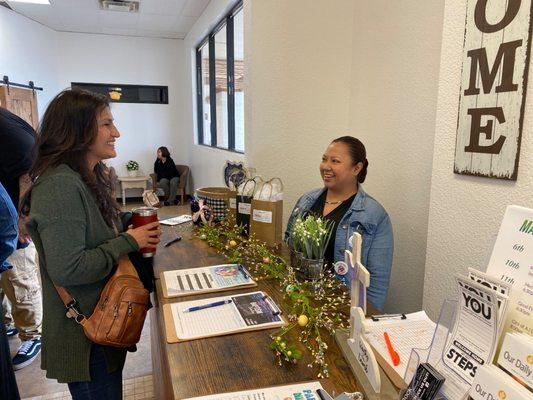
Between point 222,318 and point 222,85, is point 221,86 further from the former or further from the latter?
point 222,318

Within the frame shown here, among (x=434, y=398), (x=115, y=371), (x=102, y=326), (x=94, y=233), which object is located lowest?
(x=115, y=371)

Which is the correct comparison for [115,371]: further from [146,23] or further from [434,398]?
[146,23]

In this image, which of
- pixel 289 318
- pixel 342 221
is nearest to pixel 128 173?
pixel 342 221

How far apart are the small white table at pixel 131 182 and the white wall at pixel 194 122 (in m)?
0.95

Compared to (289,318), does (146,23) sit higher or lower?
higher

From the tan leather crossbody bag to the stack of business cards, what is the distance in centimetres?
87

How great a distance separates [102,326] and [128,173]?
675 centimetres

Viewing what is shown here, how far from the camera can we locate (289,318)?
3.89 feet

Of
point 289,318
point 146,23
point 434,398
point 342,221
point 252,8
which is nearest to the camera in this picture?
point 434,398

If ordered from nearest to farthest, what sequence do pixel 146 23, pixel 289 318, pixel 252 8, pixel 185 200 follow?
pixel 289 318 → pixel 252 8 → pixel 146 23 → pixel 185 200

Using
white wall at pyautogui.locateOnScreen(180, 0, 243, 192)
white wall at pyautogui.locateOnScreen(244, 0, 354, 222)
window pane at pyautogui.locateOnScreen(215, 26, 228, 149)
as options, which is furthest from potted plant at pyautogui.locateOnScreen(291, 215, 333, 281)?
window pane at pyautogui.locateOnScreen(215, 26, 228, 149)

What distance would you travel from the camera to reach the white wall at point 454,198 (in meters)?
1.22

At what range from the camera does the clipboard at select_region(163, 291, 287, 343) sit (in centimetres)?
110

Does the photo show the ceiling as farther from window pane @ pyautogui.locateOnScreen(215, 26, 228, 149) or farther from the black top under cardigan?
the black top under cardigan
